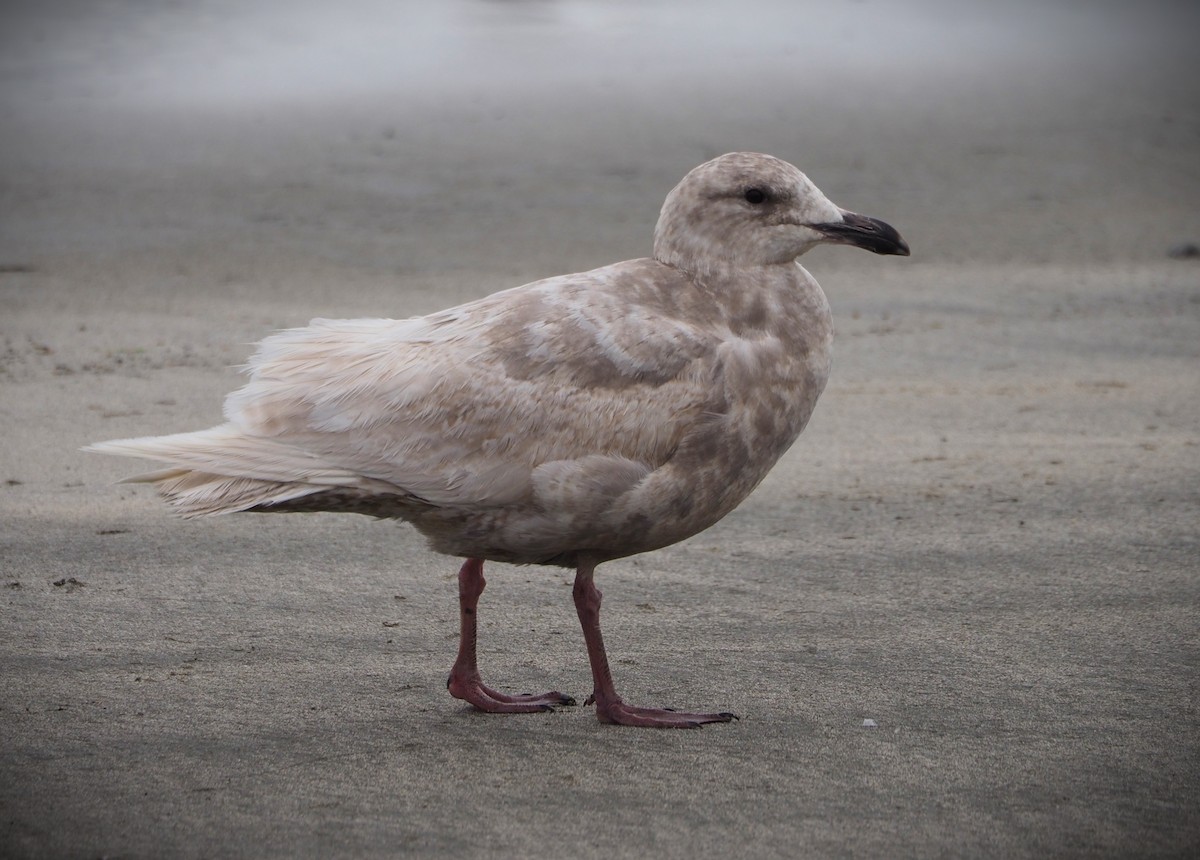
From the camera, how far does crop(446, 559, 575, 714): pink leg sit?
13.0 feet

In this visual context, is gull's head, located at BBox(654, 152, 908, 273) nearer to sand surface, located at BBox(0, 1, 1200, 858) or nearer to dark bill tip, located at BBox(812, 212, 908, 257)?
dark bill tip, located at BBox(812, 212, 908, 257)

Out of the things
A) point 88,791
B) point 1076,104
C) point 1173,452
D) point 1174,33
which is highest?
point 1174,33

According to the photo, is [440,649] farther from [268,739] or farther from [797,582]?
[797,582]

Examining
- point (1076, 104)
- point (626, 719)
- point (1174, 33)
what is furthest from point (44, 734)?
point (1174, 33)

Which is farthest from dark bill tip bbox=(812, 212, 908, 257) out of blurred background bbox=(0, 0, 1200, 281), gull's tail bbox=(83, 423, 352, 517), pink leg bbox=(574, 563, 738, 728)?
blurred background bbox=(0, 0, 1200, 281)

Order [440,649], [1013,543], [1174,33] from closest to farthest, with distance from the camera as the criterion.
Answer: [440,649] → [1013,543] → [1174,33]

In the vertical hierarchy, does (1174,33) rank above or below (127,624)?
above

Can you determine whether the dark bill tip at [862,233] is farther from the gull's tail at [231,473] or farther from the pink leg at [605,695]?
the gull's tail at [231,473]

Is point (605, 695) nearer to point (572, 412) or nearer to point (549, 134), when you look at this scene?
A: point (572, 412)

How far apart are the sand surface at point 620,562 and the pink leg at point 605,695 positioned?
5cm

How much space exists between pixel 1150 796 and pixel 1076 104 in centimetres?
1234

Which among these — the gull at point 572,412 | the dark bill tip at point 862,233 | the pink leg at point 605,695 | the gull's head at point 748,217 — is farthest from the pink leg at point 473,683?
the dark bill tip at point 862,233

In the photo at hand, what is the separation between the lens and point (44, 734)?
366 cm

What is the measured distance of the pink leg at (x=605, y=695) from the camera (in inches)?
152
